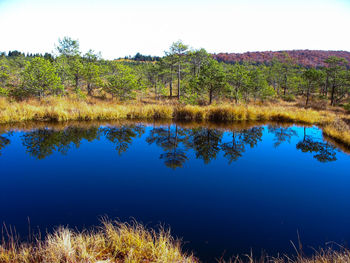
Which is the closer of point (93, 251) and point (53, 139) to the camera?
point (93, 251)

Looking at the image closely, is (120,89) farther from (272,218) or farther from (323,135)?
(272,218)

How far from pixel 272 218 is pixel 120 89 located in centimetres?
2021

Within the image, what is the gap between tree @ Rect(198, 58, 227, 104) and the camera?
19984mm

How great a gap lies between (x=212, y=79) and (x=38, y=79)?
1514 centimetres

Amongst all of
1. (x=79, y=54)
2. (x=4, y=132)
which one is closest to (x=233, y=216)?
(x=4, y=132)

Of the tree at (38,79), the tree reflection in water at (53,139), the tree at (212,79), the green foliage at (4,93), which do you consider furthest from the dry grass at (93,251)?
the green foliage at (4,93)

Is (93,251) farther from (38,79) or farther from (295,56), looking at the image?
(295,56)

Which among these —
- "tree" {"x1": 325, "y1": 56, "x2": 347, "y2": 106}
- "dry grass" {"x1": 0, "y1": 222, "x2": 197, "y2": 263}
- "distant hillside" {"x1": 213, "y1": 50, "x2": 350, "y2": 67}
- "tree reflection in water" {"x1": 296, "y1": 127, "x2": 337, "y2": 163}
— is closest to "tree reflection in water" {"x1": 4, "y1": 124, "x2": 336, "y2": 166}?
"tree reflection in water" {"x1": 296, "y1": 127, "x2": 337, "y2": 163}

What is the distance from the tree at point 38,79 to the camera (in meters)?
17.8

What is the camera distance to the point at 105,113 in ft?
54.2

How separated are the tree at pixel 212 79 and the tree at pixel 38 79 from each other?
12.9 meters

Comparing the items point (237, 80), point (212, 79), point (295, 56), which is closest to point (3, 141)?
point (212, 79)

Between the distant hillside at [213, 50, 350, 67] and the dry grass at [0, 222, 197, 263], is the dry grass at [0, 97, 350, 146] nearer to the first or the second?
the dry grass at [0, 222, 197, 263]

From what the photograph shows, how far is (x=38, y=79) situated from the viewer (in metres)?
18.2
